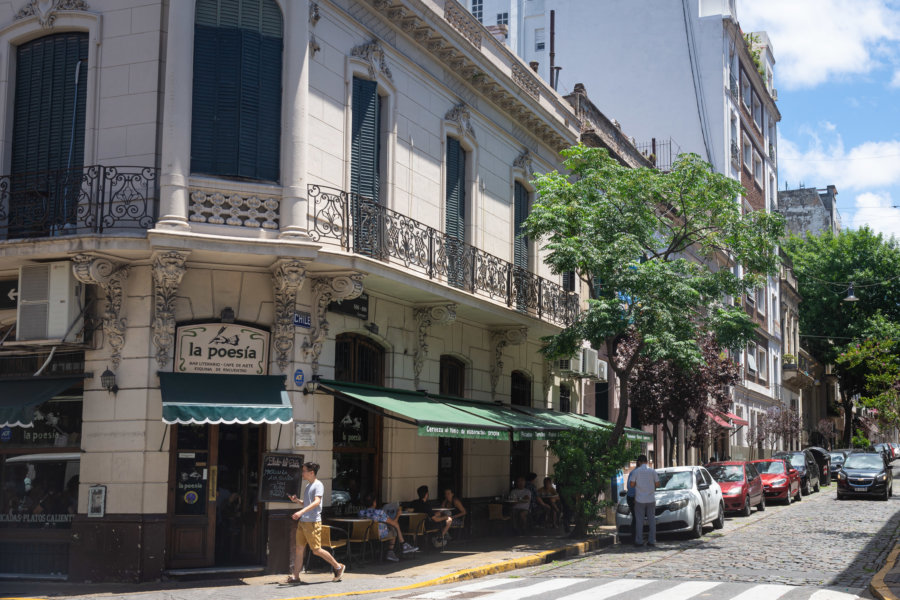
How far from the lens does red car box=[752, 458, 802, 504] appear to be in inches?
1190

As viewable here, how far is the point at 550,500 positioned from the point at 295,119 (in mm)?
11420

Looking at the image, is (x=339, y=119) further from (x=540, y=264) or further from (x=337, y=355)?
(x=540, y=264)

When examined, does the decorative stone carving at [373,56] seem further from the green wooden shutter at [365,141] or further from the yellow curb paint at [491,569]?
the yellow curb paint at [491,569]

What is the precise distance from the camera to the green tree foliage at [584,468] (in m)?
19.0

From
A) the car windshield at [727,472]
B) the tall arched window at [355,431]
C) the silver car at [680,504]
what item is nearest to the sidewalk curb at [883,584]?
the silver car at [680,504]

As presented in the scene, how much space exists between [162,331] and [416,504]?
6.17 m

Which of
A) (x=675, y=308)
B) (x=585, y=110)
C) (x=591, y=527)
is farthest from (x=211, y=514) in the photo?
(x=585, y=110)

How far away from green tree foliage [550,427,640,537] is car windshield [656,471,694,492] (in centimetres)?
145

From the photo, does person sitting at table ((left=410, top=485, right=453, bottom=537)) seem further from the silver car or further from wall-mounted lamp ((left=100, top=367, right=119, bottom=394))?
wall-mounted lamp ((left=100, top=367, right=119, bottom=394))

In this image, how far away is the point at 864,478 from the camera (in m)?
31.1

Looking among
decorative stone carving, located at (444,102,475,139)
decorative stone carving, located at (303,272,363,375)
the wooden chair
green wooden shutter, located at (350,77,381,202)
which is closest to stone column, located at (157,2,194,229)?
decorative stone carving, located at (303,272,363,375)

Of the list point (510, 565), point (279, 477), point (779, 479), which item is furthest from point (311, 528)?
point (779, 479)

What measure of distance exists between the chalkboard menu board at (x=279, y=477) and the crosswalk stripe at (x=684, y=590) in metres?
5.71

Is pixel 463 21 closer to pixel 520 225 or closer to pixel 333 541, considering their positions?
pixel 520 225
